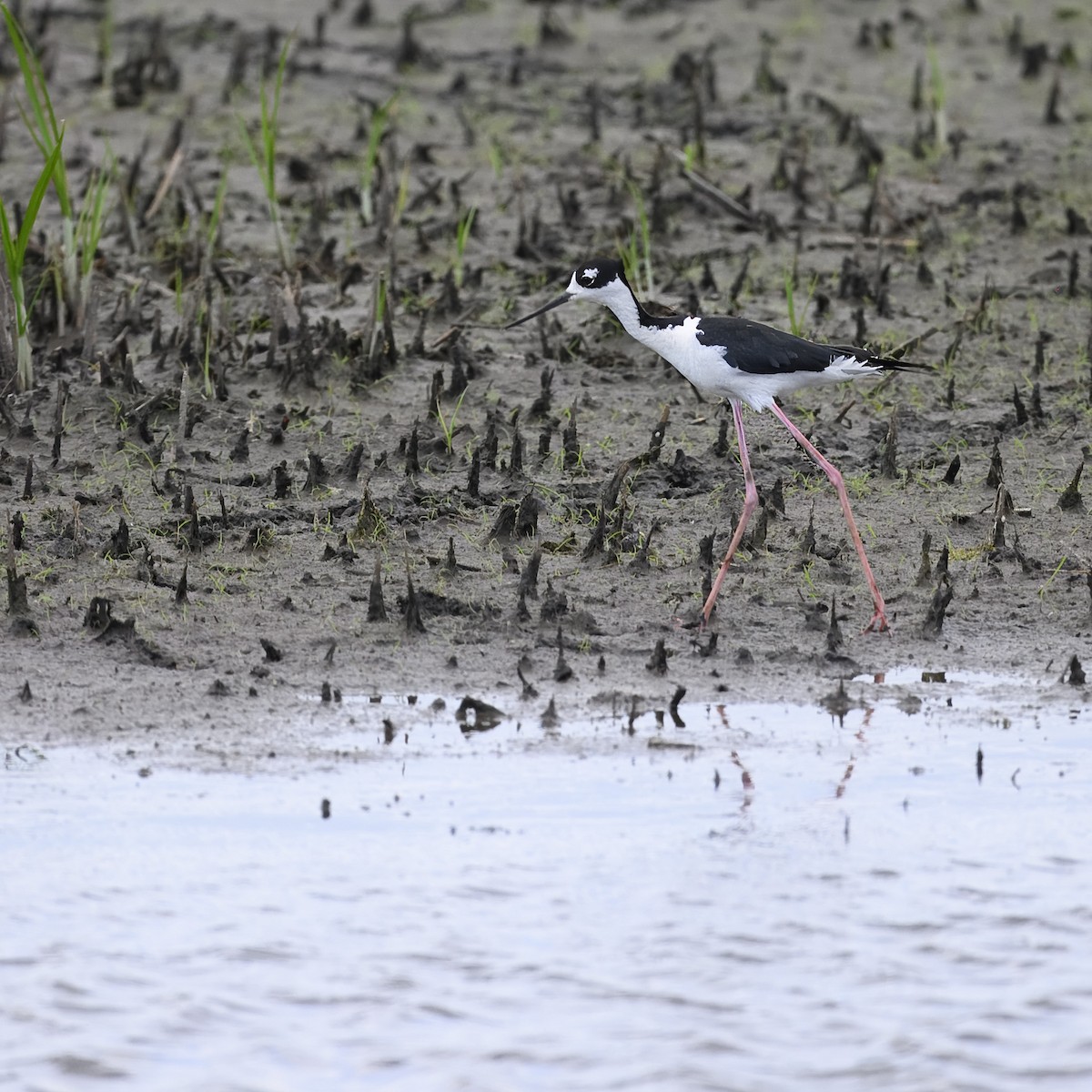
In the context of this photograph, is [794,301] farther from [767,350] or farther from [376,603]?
[376,603]

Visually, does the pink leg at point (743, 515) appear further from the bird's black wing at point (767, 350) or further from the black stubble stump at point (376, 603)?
the black stubble stump at point (376, 603)

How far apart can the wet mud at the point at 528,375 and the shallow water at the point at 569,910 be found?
15.1 inches

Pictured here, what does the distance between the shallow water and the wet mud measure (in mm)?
383

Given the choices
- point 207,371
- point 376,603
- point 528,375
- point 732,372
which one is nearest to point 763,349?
point 732,372

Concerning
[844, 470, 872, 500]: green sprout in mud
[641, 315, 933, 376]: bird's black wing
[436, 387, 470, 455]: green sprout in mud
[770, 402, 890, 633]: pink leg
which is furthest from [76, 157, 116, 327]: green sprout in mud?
[844, 470, 872, 500]: green sprout in mud

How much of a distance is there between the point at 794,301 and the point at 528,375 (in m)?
1.49

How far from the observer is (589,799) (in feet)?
15.2

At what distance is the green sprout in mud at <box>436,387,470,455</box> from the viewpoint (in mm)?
7156

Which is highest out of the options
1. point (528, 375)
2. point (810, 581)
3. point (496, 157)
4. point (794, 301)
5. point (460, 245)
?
point (496, 157)

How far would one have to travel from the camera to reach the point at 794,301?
28.4 feet

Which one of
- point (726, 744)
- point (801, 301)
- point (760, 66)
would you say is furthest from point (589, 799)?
point (760, 66)

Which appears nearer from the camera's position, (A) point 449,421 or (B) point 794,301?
(A) point 449,421

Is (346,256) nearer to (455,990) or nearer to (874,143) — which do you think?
(874,143)

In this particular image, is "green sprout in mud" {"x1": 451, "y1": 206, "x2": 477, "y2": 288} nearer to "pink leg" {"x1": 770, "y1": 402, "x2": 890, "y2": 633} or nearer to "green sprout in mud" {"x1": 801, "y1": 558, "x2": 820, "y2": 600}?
"pink leg" {"x1": 770, "y1": 402, "x2": 890, "y2": 633}
